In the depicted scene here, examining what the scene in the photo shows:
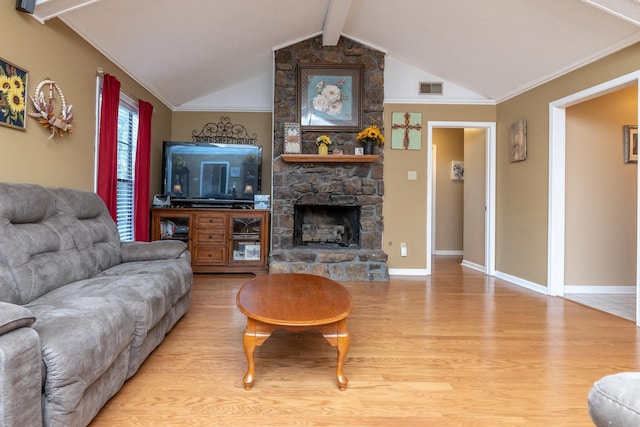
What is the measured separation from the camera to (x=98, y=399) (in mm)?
1322

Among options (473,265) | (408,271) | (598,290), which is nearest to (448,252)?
(473,265)

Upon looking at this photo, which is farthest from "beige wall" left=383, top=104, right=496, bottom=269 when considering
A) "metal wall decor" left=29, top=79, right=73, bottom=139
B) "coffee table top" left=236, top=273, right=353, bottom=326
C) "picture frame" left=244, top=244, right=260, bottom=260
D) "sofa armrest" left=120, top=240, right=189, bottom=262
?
"metal wall decor" left=29, top=79, right=73, bottom=139

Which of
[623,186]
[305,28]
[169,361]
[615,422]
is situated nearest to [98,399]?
[169,361]

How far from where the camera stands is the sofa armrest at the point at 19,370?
0.91 m

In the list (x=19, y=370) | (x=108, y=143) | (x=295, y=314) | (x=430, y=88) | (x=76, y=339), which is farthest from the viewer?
(x=430, y=88)

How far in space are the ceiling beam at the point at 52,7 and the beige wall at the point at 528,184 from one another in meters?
4.34

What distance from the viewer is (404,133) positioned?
4.45 meters

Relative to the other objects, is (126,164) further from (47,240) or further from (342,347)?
(342,347)

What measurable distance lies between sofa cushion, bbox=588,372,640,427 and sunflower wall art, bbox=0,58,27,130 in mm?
2939

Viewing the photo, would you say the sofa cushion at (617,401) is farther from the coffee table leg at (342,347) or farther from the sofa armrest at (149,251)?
the sofa armrest at (149,251)

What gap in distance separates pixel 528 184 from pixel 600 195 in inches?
27.0

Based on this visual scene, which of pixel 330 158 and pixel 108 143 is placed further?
pixel 330 158

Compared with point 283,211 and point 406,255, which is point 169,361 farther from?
point 406,255

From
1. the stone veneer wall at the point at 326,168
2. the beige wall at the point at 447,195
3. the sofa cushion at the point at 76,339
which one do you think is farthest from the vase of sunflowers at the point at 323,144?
the beige wall at the point at 447,195
